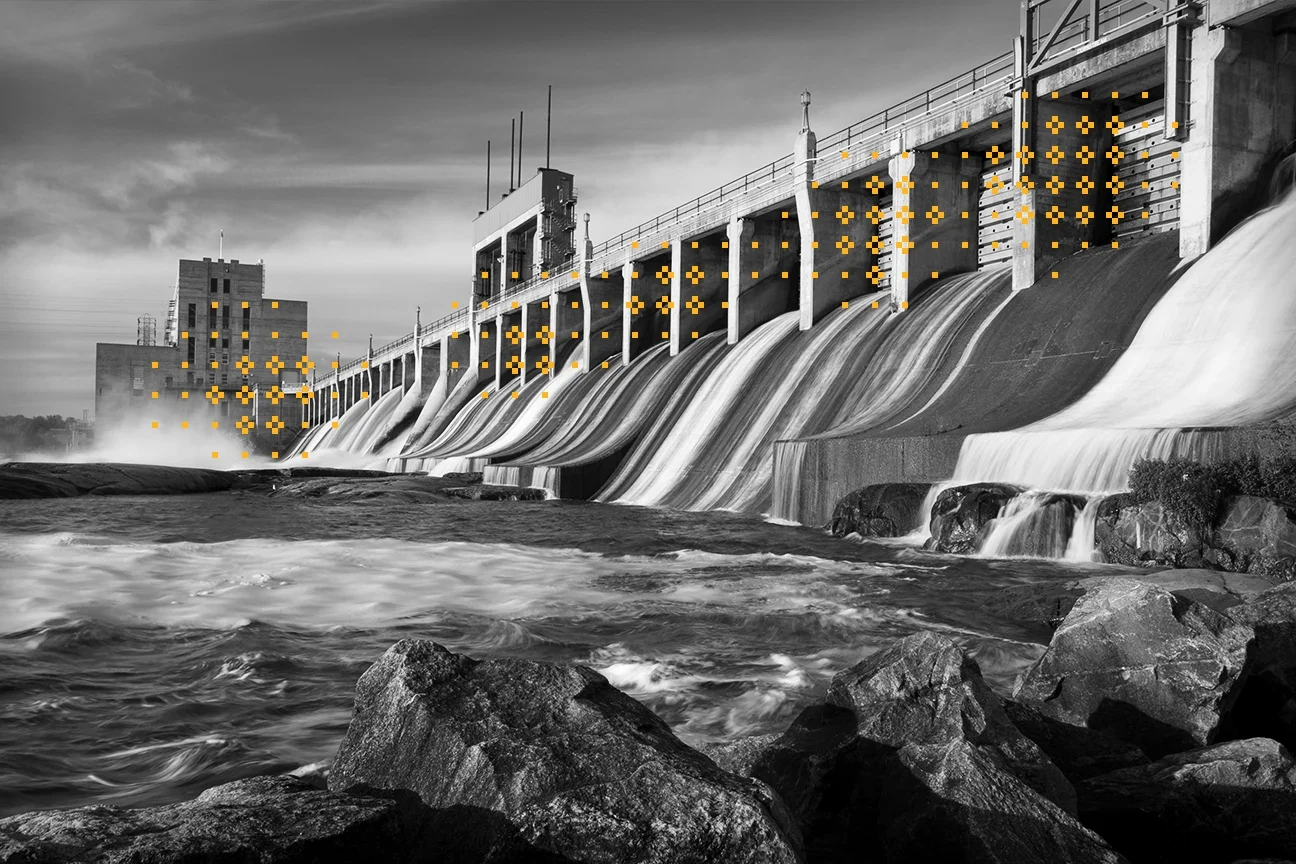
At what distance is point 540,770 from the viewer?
3.13m

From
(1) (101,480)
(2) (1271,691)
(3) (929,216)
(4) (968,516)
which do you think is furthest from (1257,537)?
(1) (101,480)

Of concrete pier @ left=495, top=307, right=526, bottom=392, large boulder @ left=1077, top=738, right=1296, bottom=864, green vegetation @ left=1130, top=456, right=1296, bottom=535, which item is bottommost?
large boulder @ left=1077, top=738, right=1296, bottom=864

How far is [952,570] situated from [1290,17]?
1164cm

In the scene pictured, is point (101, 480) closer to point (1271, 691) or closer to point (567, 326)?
point (567, 326)

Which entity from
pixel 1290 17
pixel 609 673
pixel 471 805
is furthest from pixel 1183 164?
pixel 471 805

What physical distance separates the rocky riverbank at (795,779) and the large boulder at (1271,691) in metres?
0.01

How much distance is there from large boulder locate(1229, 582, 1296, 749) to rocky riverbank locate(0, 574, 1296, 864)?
0.01 metres

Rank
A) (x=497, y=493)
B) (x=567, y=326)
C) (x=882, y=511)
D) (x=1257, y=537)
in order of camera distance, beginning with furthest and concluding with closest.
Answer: (x=567, y=326) → (x=497, y=493) → (x=882, y=511) → (x=1257, y=537)

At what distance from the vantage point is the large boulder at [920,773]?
11.1 ft

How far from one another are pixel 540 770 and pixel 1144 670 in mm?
3377

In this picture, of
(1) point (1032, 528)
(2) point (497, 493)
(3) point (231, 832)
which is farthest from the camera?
(2) point (497, 493)

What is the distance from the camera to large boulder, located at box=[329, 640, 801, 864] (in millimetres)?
2873

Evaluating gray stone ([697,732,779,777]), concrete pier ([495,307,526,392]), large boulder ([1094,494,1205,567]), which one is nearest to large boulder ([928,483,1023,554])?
large boulder ([1094,494,1205,567])

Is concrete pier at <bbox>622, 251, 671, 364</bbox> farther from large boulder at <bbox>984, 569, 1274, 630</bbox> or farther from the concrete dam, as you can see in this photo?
large boulder at <bbox>984, 569, 1274, 630</bbox>
